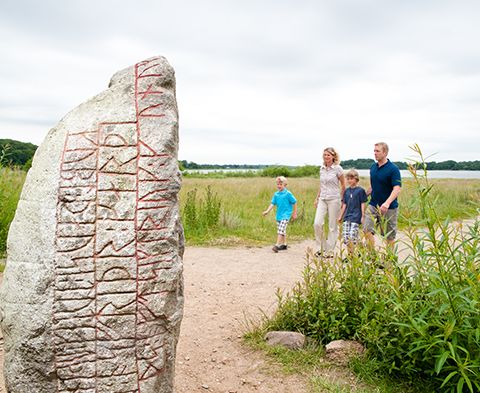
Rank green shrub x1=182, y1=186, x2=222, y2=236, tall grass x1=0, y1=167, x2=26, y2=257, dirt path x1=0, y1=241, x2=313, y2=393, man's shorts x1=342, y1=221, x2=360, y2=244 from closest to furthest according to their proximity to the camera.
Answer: dirt path x1=0, y1=241, x2=313, y2=393 < man's shorts x1=342, y1=221, x2=360, y2=244 < tall grass x1=0, y1=167, x2=26, y2=257 < green shrub x1=182, y1=186, x2=222, y2=236

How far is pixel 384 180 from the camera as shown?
6.07m

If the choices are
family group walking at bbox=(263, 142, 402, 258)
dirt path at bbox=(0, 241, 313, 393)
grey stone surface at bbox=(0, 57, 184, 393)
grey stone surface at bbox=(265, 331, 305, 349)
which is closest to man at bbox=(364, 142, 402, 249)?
family group walking at bbox=(263, 142, 402, 258)

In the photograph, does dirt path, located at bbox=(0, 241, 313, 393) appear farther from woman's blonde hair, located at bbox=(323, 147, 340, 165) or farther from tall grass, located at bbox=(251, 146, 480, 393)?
woman's blonde hair, located at bbox=(323, 147, 340, 165)

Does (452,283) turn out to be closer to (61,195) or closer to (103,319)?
(103,319)

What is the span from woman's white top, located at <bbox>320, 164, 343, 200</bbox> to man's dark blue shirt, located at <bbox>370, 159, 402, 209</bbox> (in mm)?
941

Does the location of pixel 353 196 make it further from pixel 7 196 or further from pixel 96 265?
pixel 7 196

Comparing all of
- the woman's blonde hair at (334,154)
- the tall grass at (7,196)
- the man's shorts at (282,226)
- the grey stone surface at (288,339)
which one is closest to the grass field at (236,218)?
the tall grass at (7,196)

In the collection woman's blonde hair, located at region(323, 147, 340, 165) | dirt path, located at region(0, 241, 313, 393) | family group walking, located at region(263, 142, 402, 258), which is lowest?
dirt path, located at region(0, 241, 313, 393)

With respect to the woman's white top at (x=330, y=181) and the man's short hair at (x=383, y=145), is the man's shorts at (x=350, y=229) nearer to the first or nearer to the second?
the woman's white top at (x=330, y=181)

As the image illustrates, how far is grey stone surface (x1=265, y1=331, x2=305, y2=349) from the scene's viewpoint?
411cm

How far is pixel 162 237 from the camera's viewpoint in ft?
9.45

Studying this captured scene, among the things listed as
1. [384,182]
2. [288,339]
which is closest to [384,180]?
[384,182]

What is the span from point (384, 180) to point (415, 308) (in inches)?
117

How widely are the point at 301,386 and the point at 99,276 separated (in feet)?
6.14
